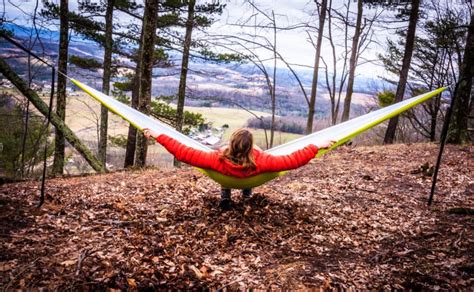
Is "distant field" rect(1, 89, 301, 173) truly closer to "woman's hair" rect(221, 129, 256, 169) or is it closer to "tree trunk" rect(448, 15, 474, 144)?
"woman's hair" rect(221, 129, 256, 169)

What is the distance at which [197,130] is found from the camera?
33.8 ft

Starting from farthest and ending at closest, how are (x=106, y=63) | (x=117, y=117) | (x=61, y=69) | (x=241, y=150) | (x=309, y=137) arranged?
(x=117, y=117), (x=106, y=63), (x=61, y=69), (x=309, y=137), (x=241, y=150)

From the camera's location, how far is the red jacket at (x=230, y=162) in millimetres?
2551

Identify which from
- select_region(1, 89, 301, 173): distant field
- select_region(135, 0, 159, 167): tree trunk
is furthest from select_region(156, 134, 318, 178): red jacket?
select_region(135, 0, 159, 167): tree trunk

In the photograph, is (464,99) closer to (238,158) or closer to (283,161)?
(283,161)

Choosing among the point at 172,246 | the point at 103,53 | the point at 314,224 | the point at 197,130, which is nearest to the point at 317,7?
the point at 197,130

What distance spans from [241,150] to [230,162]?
5.1 inches

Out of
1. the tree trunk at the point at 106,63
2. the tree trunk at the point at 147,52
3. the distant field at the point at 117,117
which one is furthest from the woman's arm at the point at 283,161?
the tree trunk at the point at 106,63

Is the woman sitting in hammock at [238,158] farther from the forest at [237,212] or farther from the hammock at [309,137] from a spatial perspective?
the hammock at [309,137]

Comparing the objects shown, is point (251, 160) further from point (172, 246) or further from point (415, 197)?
point (415, 197)

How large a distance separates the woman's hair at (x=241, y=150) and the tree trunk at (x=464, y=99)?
4856 mm

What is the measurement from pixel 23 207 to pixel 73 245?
0.90 meters

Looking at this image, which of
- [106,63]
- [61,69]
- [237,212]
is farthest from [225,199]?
[106,63]

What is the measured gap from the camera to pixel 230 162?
255cm
